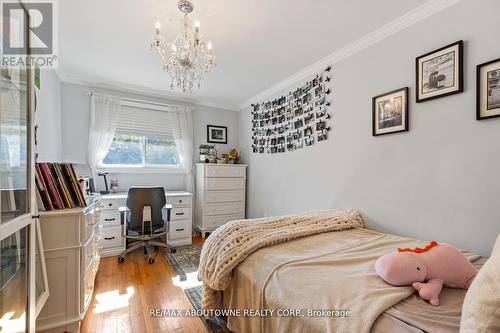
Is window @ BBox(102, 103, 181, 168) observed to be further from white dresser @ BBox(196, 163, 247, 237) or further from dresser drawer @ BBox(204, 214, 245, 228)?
dresser drawer @ BBox(204, 214, 245, 228)

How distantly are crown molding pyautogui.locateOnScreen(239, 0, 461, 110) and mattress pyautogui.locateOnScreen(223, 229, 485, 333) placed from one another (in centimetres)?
172

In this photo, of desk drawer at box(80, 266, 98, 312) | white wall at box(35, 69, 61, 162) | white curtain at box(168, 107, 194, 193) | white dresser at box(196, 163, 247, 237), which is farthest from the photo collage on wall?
white wall at box(35, 69, 61, 162)

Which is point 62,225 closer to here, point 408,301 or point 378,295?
point 378,295

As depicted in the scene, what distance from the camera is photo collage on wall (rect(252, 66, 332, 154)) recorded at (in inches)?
103

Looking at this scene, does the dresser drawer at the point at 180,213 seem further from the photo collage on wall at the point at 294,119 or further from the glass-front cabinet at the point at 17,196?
the glass-front cabinet at the point at 17,196

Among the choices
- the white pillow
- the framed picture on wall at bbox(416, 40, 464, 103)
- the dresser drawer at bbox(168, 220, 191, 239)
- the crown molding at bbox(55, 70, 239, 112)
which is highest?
the crown molding at bbox(55, 70, 239, 112)

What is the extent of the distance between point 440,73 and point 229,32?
171 centimetres

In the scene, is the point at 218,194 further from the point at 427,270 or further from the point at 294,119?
→ the point at 427,270

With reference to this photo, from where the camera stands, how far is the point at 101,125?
3264 millimetres

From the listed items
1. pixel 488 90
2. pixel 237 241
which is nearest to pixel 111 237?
pixel 237 241

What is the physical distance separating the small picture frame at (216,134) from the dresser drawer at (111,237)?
2.01 meters

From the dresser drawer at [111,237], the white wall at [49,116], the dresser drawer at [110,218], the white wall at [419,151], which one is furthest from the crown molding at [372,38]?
the dresser drawer at [111,237]

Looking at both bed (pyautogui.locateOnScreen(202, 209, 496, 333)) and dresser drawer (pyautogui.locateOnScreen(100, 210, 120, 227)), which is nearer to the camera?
bed (pyautogui.locateOnScreen(202, 209, 496, 333))

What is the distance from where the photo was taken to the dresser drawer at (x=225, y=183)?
367 cm
